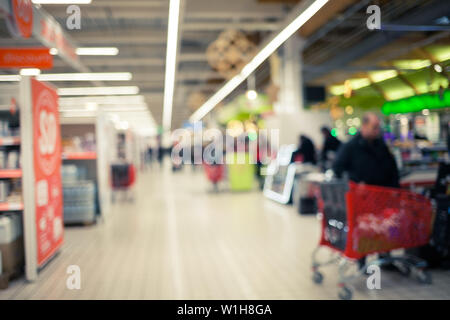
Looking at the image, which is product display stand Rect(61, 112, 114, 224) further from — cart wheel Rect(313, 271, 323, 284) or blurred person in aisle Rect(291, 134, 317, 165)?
cart wheel Rect(313, 271, 323, 284)

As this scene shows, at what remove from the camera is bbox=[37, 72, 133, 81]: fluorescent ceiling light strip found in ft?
44.2

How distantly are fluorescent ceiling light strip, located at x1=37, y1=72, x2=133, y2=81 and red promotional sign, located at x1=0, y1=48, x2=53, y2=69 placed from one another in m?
9.11

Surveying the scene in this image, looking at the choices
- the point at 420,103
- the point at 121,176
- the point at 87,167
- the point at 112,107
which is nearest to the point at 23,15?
the point at 420,103

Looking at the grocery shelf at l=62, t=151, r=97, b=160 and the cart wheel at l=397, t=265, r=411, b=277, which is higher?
the grocery shelf at l=62, t=151, r=97, b=160

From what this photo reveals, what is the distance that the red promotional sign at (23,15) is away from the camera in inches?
139

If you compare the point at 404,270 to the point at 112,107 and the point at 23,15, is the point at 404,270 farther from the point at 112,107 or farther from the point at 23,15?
the point at 112,107

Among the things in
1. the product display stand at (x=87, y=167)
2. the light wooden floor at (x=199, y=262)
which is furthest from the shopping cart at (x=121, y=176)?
the light wooden floor at (x=199, y=262)

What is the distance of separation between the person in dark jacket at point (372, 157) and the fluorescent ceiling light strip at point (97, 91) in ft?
46.6

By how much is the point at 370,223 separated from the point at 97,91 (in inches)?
619

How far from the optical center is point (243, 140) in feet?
47.8

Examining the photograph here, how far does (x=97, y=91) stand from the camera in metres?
17.5

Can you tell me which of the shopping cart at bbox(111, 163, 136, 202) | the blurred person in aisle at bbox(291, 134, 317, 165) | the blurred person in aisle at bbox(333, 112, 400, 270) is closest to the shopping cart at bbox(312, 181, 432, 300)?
the blurred person in aisle at bbox(333, 112, 400, 270)

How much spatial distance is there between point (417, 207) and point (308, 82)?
9.95m
